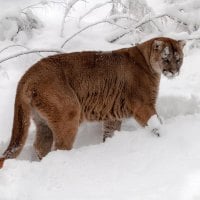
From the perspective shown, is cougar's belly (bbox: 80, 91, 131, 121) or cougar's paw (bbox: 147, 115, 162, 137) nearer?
cougar's paw (bbox: 147, 115, 162, 137)

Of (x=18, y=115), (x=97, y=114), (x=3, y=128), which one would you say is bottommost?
(x=3, y=128)

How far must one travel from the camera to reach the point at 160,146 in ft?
17.2

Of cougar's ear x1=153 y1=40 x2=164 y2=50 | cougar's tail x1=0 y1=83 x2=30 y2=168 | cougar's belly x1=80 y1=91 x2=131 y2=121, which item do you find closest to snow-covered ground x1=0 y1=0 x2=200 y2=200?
cougar's tail x1=0 y1=83 x2=30 y2=168

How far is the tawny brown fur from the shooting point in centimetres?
541

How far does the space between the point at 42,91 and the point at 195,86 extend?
9.43ft

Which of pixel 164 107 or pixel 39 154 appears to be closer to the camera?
pixel 39 154

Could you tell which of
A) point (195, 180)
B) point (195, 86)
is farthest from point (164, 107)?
point (195, 180)

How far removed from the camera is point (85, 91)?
5930 millimetres

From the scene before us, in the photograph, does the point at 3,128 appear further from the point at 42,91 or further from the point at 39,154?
the point at 42,91

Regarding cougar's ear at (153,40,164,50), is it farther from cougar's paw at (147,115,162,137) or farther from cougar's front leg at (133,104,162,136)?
cougar's paw at (147,115,162,137)

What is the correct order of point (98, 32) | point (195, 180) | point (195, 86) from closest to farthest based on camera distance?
point (195, 180) → point (195, 86) → point (98, 32)

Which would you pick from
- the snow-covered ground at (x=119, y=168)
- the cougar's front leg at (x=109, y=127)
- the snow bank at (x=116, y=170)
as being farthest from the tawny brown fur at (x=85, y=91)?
the snow bank at (x=116, y=170)

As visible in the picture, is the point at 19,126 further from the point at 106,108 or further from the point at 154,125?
the point at 154,125

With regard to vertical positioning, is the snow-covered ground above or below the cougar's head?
below
